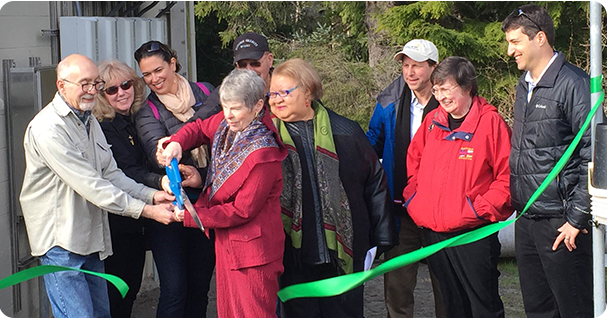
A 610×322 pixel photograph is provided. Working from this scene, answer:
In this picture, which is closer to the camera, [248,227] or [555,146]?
[248,227]

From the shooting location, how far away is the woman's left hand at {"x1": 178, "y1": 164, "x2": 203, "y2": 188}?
4074 mm

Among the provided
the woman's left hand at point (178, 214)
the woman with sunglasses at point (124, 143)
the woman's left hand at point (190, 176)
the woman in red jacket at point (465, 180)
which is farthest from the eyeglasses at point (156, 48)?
the woman in red jacket at point (465, 180)

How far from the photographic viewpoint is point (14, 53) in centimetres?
452

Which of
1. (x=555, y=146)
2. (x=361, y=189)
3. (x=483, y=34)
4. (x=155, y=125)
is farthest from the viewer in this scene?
(x=483, y=34)

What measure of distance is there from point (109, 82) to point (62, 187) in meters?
0.85

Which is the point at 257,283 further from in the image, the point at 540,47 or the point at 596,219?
the point at 540,47

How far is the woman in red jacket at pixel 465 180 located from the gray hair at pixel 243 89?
3.42 ft

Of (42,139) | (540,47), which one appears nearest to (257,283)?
(42,139)

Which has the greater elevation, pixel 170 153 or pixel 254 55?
pixel 254 55

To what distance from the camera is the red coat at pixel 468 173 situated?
4.00 meters

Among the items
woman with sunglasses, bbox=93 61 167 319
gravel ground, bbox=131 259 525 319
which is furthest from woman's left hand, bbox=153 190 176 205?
gravel ground, bbox=131 259 525 319

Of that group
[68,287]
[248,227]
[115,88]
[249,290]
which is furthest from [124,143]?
[249,290]

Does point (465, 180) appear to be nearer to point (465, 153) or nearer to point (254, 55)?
point (465, 153)

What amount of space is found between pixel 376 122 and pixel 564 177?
1280 millimetres
